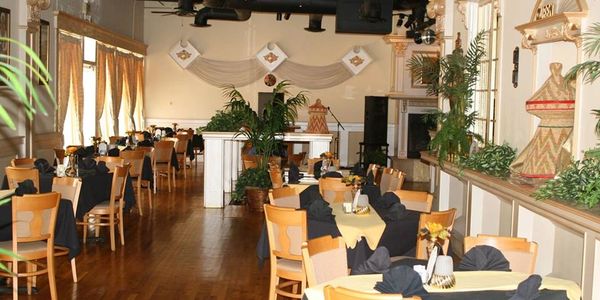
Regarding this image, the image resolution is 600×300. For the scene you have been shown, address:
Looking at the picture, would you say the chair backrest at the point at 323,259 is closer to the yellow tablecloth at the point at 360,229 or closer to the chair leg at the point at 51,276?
the yellow tablecloth at the point at 360,229

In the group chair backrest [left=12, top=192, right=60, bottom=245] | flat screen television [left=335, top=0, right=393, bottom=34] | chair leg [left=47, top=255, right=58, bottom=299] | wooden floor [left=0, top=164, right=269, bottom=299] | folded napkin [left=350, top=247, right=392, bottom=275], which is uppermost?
flat screen television [left=335, top=0, right=393, bottom=34]

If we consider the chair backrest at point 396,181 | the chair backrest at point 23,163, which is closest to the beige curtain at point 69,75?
the chair backrest at point 23,163

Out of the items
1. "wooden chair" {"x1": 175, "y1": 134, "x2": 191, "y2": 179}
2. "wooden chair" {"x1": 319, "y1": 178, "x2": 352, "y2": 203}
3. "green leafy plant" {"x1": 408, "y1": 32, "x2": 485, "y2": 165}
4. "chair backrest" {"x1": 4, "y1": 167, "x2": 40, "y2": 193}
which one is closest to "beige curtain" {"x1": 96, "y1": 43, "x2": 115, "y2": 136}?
"wooden chair" {"x1": 175, "y1": 134, "x2": 191, "y2": 179}

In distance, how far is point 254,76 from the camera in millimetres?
19094

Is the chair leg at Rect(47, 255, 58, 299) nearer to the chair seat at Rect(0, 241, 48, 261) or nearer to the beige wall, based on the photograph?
the chair seat at Rect(0, 241, 48, 261)

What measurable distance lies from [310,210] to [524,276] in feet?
6.73

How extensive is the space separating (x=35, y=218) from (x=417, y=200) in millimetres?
2936

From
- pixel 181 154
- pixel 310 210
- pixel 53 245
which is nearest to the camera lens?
pixel 310 210

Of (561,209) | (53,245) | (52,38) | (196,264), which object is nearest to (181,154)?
(52,38)

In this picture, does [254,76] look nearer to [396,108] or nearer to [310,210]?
[396,108]

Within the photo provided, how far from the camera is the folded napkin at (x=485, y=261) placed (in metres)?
3.55

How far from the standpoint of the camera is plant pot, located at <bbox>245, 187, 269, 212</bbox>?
35.5 ft

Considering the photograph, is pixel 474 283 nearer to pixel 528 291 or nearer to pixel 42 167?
pixel 528 291

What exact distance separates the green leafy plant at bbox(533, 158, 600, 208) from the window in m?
2.73
